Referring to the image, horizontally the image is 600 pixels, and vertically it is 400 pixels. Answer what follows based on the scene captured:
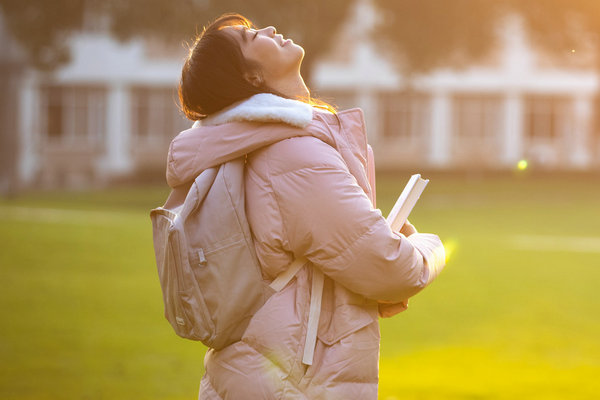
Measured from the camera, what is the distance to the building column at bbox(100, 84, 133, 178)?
46156 millimetres

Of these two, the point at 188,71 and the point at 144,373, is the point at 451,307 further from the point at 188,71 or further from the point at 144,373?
the point at 188,71

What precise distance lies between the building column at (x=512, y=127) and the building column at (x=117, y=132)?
2024 cm

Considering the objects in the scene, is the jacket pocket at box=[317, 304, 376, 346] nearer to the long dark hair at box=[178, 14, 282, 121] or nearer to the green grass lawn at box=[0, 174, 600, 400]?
the long dark hair at box=[178, 14, 282, 121]

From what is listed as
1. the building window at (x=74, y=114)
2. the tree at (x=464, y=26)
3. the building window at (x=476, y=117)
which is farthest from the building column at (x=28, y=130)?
the tree at (x=464, y=26)

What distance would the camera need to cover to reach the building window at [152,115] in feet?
153

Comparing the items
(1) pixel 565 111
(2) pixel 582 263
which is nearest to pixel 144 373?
(2) pixel 582 263

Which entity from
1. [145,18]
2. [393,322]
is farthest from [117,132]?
[393,322]

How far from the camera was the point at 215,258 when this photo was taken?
8.18 ft

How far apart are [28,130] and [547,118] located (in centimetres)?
2783

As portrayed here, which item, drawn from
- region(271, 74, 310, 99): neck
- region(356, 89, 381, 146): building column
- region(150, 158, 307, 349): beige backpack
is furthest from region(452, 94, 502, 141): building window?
region(150, 158, 307, 349): beige backpack

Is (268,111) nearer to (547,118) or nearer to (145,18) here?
(145,18)

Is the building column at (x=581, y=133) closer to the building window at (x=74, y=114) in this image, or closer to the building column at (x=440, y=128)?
the building column at (x=440, y=128)

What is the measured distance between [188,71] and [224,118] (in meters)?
0.19

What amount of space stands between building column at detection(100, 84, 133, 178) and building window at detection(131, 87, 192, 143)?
59 centimetres
